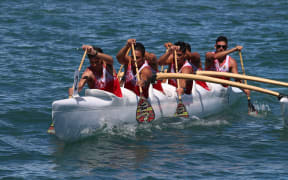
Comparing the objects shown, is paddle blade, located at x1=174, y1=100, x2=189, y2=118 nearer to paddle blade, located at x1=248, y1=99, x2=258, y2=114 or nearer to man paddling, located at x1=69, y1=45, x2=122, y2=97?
man paddling, located at x1=69, y1=45, x2=122, y2=97

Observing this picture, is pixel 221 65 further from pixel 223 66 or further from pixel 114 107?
pixel 114 107

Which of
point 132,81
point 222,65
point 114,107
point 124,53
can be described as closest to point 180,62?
point 222,65

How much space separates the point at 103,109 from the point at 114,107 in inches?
11.8

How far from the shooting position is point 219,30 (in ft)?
80.0

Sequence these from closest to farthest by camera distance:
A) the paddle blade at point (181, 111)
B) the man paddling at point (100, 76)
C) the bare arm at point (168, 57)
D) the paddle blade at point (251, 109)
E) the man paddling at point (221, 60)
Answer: the man paddling at point (100, 76), the paddle blade at point (181, 111), the bare arm at point (168, 57), the paddle blade at point (251, 109), the man paddling at point (221, 60)

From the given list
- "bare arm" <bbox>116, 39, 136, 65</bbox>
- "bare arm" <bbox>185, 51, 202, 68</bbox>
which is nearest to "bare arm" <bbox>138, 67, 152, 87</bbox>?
"bare arm" <bbox>116, 39, 136, 65</bbox>

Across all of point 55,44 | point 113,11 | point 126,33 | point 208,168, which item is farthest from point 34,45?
point 208,168

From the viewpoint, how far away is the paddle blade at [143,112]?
1040 cm

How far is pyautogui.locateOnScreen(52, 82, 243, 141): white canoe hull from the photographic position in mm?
9234

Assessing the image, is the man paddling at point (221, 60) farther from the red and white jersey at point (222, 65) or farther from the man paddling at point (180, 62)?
the man paddling at point (180, 62)

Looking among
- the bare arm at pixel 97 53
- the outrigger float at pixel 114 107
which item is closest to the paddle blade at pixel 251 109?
the outrigger float at pixel 114 107

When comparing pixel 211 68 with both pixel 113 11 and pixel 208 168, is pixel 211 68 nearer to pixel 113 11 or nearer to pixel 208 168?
pixel 208 168

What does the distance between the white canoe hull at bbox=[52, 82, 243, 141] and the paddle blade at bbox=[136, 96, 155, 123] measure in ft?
0.31

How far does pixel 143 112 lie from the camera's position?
1041 centimetres
